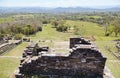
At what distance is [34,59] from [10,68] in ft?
27.3

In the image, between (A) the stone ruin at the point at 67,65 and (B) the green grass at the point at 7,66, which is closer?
(A) the stone ruin at the point at 67,65

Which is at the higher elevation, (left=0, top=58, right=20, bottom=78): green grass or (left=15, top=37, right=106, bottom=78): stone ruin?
(left=15, top=37, right=106, bottom=78): stone ruin

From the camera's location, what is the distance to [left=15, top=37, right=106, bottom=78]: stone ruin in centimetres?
1839

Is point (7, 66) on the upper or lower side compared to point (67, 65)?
lower

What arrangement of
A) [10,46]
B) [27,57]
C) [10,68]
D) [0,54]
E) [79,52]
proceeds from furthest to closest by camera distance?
[10,46], [0,54], [10,68], [27,57], [79,52]

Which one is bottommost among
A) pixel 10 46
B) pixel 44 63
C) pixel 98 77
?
pixel 10 46

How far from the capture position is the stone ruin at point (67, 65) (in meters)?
18.4

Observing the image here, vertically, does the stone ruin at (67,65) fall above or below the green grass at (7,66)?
above

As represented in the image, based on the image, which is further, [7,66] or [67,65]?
[7,66]

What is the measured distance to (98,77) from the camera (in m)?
18.6

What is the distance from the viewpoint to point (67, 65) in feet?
61.5

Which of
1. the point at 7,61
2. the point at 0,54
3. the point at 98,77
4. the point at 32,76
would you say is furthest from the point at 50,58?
the point at 0,54

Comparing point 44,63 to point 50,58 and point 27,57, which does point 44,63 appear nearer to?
point 50,58

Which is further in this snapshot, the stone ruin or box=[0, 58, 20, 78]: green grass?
box=[0, 58, 20, 78]: green grass
